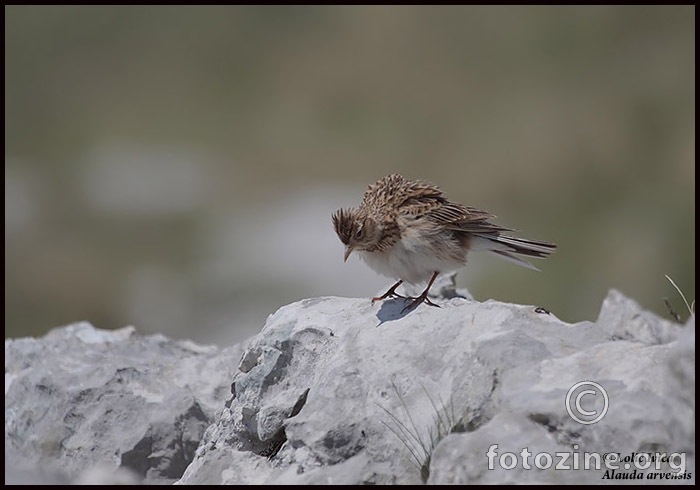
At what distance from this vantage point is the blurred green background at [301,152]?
1964 centimetres

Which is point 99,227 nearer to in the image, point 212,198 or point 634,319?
point 212,198

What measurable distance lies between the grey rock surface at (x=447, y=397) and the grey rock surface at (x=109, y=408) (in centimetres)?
43

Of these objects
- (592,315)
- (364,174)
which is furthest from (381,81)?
(592,315)

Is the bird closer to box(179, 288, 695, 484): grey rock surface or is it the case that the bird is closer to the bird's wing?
the bird's wing

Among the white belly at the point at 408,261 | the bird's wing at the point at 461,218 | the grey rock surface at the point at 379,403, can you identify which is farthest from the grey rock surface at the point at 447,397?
the bird's wing at the point at 461,218

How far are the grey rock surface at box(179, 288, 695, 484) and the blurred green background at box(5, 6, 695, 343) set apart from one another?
8.85 m

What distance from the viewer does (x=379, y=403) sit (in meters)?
5.03

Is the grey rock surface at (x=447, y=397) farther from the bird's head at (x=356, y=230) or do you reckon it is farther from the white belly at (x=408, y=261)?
the bird's head at (x=356, y=230)

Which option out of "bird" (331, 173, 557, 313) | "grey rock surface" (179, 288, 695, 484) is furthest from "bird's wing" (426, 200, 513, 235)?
"grey rock surface" (179, 288, 695, 484)

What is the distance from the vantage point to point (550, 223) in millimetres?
20766

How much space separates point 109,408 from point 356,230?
2.05 m

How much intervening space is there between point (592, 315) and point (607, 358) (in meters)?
9.90

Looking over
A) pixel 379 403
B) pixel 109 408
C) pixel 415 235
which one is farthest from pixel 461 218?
pixel 109 408

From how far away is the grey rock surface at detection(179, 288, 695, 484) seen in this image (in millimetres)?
4223
